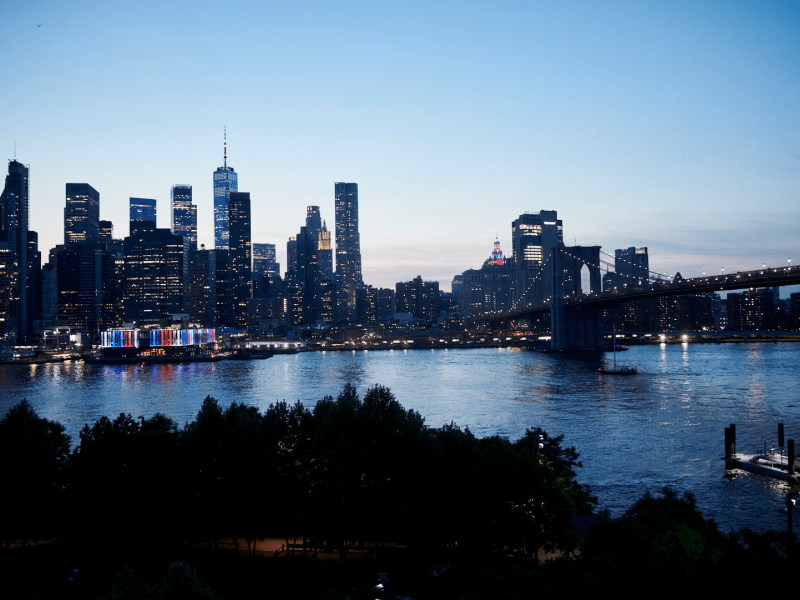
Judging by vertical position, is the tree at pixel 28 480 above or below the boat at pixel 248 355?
above

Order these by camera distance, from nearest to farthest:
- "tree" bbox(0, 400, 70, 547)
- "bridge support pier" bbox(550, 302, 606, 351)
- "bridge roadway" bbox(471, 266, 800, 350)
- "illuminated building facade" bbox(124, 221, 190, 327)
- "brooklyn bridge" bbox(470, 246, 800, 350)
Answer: "tree" bbox(0, 400, 70, 547) < "brooklyn bridge" bbox(470, 246, 800, 350) < "bridge roadway" bbox(471, 266, 800, 350) < "bridge support pier" bbox(550, 302, 606, 351) < "illuminated building facade" bbox(124, 221, 190, 327)

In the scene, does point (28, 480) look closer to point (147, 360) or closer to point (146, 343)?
point (147, 360)

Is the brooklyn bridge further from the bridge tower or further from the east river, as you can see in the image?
the east river

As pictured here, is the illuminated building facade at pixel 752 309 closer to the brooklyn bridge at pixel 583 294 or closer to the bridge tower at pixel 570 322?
the brooklyn bridge at pixel 583 294

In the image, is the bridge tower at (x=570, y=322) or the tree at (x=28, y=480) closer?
the tree at (x=28, y=480)

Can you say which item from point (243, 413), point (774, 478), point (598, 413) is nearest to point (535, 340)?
point (598, 413)

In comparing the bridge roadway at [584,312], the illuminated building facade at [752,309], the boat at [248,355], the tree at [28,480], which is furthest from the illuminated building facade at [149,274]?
the tree at [28,480]

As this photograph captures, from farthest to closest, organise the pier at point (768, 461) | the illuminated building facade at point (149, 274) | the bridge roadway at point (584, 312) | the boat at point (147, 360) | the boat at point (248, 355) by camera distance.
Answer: the illuminated building facade at point (149, 274)
the boat at point (248, 355)
the boat at point (147, 360)
the bridge roadway at point (584, 312)
the pier at point (768, 461)

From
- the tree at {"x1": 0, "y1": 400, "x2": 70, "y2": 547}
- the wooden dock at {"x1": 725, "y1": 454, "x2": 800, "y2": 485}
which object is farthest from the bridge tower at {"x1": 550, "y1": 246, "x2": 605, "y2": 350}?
the tree at {"x1": 0, "y1": 400, "x2": 70, "y2": 547}
